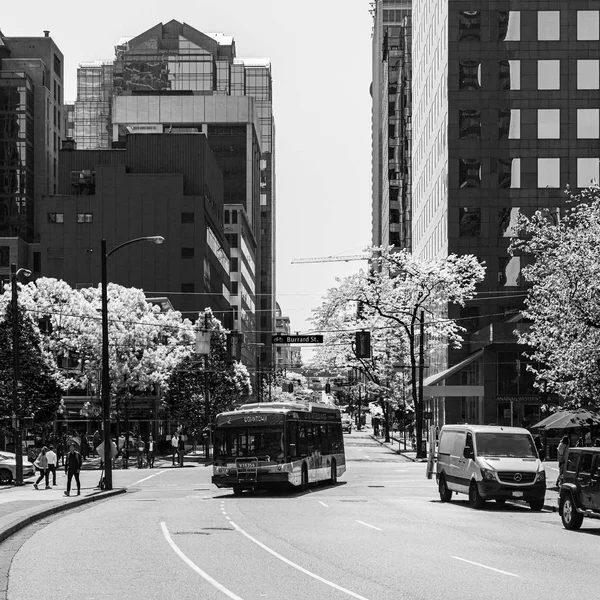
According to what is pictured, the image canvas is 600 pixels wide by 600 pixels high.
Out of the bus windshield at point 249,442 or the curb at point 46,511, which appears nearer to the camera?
the curb at point 46,511

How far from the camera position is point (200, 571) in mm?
17641

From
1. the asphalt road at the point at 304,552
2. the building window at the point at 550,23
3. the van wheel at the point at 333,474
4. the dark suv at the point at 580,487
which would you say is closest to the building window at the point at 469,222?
the building window at the point at 550,23

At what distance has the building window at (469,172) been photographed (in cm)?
8756

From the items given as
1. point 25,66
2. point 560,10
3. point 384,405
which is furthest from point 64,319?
point 25,66

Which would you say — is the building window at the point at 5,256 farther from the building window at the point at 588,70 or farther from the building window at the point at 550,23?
the building window at the point at 588,70

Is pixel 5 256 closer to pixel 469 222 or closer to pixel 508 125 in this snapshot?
pixel 469 222

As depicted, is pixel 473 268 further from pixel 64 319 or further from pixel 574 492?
pixel 574 492

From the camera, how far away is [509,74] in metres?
87.9

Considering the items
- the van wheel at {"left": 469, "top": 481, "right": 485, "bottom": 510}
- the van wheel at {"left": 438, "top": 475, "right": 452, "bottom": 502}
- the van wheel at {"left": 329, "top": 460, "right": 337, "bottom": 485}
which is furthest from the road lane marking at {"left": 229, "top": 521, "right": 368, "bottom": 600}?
the van wheel at {"left": 329, "top": 460, "right": 337, "bottom": 485}

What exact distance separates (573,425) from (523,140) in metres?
37.8

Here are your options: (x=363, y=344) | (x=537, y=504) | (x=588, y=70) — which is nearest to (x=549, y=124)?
(x=588, y=70)

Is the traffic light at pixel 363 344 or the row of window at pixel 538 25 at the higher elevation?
the row of window at pixel 538 25

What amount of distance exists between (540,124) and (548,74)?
3.82 meters

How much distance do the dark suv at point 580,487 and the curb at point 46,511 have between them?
1225 centimetres
